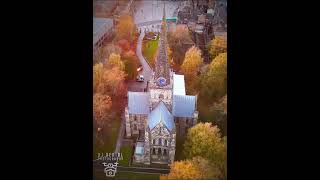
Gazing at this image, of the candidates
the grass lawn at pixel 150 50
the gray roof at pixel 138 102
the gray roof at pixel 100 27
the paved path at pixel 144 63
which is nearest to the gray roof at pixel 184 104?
the gray roof at pixel 138 102

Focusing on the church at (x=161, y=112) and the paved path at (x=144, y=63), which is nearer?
the church at (x=161, y=112)

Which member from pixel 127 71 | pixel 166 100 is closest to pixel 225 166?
pixel 166 100

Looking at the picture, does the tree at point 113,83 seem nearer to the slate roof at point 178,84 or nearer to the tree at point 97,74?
the tree at point 97,74

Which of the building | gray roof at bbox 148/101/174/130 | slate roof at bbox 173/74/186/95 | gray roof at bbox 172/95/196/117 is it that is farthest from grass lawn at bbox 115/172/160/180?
the building

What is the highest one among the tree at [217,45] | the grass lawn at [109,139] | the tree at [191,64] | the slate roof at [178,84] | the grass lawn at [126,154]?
the tree at [217,45]

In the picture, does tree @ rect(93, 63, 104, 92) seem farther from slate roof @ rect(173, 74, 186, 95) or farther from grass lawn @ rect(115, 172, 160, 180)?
grass lawn @ rect(115, 172, 160, 180)
